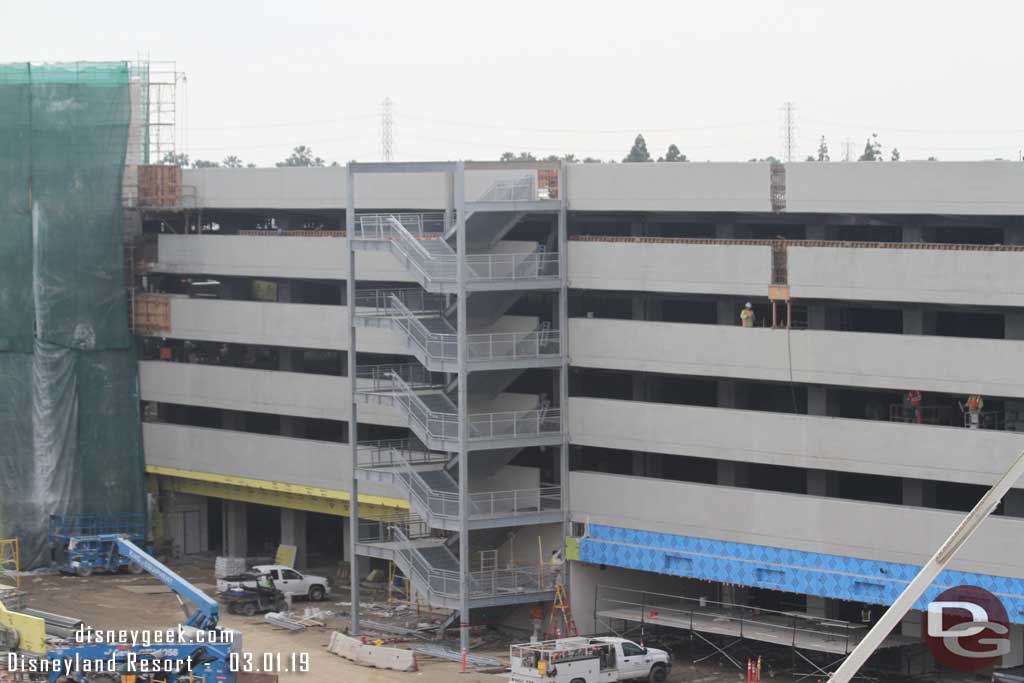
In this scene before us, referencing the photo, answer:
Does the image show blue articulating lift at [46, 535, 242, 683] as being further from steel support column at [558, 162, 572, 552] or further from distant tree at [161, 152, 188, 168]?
distant tree at [161, 152, 188, 168]

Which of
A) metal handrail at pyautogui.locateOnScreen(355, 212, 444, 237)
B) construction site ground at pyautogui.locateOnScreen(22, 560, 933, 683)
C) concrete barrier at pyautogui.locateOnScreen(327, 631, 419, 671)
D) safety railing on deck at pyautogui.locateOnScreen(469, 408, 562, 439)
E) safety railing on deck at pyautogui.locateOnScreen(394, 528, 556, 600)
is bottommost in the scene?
construction site ground at pyautogui.locateOnScreen(22, 560, 933, 683)

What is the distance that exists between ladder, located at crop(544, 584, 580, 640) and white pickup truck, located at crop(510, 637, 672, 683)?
4650mm

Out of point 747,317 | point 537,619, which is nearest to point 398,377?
point 537,619

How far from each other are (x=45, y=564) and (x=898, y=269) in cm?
3728


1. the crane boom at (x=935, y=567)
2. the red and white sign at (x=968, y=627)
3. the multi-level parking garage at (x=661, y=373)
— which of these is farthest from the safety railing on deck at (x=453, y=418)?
the crane boom at (x=935, y=567)

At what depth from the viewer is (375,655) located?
57969 mm

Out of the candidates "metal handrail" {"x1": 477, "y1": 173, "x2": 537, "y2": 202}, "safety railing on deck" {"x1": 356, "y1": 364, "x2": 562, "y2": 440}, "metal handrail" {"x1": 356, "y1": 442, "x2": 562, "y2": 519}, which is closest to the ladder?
"metal handrail" {"x1": 356, "y1": 442, "x2": 562, "y2": 519}

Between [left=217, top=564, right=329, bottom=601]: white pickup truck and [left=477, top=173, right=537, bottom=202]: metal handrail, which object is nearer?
[left=477, top=173, right=537, bottom=202]: metal handrail

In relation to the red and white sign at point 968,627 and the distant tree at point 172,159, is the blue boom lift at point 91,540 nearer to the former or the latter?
the distant tree at point 172,159

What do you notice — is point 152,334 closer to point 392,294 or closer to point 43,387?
point 43,387

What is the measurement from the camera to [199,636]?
55.4 metres

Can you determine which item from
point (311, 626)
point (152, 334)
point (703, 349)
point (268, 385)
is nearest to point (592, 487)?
point (703, 349)

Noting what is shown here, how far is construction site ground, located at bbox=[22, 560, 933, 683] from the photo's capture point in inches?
2228

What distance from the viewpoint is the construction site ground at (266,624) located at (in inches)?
2228
